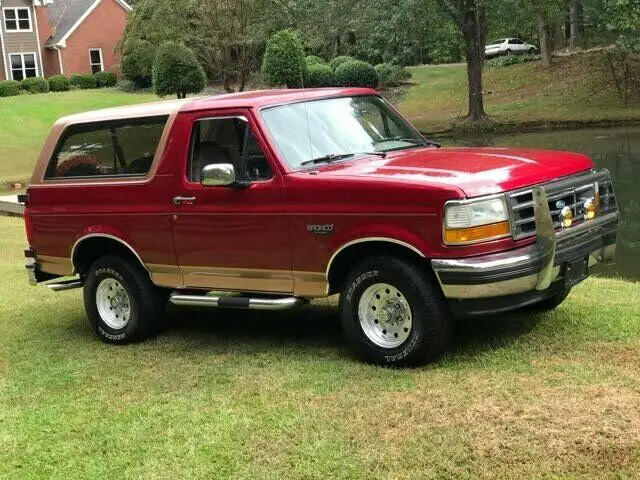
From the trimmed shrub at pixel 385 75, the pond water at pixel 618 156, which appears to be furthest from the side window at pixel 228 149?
the trimmed shrub at pixel 385 75

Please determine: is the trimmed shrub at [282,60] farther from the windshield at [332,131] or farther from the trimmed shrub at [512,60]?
the windshield at [332,131]

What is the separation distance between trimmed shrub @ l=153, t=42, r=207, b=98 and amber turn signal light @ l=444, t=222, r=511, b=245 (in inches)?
1123

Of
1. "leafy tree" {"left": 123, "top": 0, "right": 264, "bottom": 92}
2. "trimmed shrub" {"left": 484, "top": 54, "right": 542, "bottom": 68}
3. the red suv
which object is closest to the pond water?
the red suv

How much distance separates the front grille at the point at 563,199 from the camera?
5145mm

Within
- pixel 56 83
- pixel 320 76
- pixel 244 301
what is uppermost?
pixel 56 83

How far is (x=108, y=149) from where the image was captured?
7.03 m

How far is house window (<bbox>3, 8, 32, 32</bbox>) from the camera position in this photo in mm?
54969

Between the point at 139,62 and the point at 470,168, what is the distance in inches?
1694

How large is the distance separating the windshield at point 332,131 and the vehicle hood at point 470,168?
19cm

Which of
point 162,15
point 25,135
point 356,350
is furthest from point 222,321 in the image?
point 25,135

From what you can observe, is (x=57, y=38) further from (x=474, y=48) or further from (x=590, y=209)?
(x=590, y=209)

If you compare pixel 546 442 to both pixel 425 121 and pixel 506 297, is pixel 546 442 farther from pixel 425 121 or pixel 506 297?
pixel 425 121

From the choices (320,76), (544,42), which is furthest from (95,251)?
(544,42)

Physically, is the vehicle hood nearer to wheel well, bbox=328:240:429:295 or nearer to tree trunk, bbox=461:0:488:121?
wheel well, bbox=328:240:429:295
